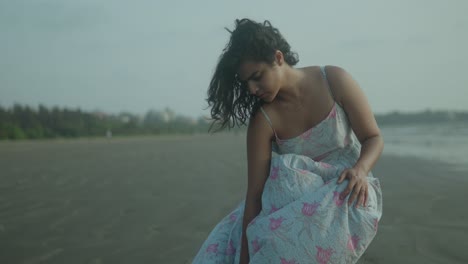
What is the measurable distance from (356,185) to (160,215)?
293cm

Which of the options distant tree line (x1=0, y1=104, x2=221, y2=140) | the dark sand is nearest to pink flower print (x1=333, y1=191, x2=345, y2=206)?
the dark sand

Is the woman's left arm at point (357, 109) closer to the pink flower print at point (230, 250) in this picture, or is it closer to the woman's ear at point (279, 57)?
the woman's ear at point (279, 57)

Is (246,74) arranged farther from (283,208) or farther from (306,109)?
(283,208)

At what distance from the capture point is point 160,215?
→ 419 centimetres

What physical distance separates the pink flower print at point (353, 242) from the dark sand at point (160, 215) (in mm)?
1296

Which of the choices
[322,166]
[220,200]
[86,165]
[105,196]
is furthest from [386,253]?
[86,165]

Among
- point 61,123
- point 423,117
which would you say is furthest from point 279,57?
point 423,117

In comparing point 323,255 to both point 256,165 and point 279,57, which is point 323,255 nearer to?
point 256,165

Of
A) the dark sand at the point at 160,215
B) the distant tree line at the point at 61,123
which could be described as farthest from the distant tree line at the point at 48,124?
the dark sand at the point at 160,215

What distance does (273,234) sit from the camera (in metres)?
1.59

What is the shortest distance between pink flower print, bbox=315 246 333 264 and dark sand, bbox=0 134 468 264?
136cm

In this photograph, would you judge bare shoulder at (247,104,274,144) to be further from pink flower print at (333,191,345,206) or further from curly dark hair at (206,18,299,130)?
pink flower print at (333,191,345,206)

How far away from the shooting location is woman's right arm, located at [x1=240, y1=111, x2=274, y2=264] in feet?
6.00

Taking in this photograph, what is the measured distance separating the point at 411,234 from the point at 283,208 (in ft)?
6.81
